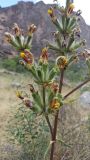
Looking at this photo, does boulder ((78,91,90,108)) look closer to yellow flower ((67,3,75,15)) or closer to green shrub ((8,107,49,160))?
green shrub ((8,107,49,160))

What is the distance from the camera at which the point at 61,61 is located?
3.33 meters

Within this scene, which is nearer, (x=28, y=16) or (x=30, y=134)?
(x=30, y=134)

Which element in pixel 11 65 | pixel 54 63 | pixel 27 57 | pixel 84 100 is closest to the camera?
pixel 27 57

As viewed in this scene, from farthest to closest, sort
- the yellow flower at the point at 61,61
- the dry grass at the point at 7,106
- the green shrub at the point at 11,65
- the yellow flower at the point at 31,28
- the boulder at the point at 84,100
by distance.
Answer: the green shrub at the point at 11,65 → the boulder at the point at 84,100 → the dry grass at the point at 7,106 → the yellow flower at the point at 31,28 → the yellow flower at the point at 61,61

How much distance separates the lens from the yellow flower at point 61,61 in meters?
3.32

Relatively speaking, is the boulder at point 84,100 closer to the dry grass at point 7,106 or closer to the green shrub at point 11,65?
the dry grass at point 7,106

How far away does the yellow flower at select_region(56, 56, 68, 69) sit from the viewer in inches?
131

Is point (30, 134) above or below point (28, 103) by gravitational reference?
above

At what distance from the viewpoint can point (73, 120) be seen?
9430mm

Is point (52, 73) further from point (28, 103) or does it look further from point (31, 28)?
point (31, 28)

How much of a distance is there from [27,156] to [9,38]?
4.82 m

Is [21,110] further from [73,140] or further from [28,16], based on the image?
[28,16]

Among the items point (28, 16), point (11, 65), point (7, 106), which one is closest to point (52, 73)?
point (7, 106)

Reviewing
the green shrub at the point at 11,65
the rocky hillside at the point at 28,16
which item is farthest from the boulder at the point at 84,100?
the rocky hillside at the point at 28,16
